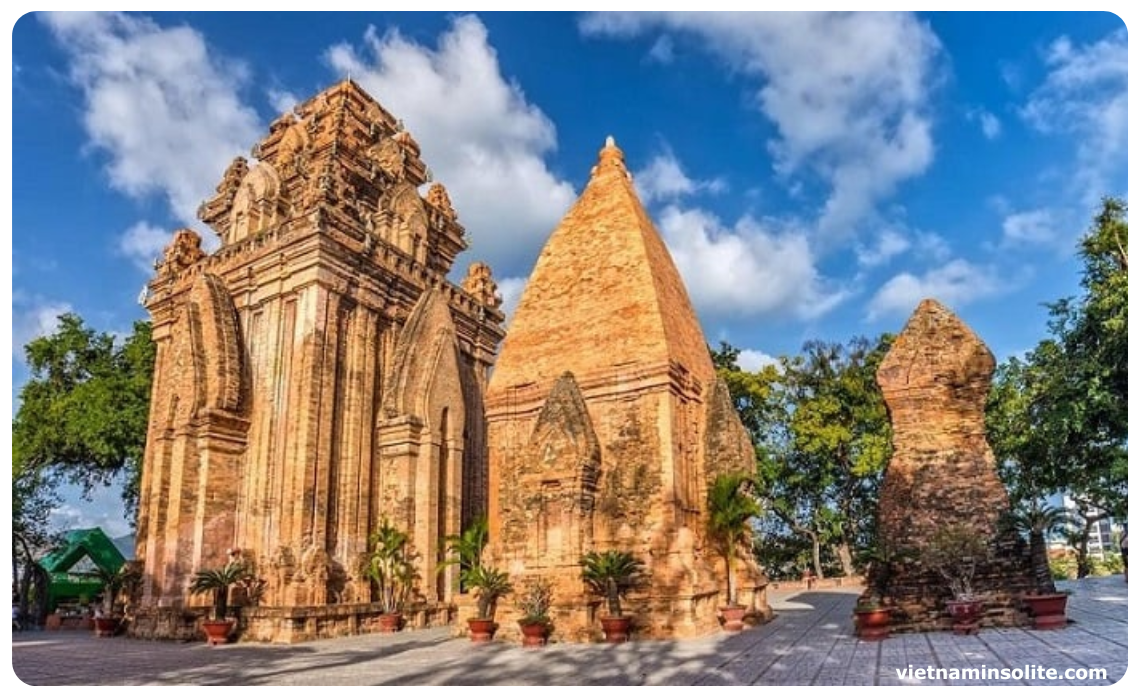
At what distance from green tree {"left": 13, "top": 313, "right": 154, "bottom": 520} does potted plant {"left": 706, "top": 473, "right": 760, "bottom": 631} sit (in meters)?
19.3

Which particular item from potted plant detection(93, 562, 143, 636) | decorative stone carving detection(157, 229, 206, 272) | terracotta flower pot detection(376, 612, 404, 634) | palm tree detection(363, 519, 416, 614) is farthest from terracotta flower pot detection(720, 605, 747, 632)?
decorative stone carving detection(157, 229, 206, 272)

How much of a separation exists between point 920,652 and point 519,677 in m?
4.29

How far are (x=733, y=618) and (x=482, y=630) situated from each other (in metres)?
3.83

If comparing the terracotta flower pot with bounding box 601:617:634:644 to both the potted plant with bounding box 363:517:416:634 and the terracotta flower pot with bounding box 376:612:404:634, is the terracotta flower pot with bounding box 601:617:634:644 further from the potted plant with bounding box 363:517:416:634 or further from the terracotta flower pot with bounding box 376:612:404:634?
the potted plant with bounding box 363:517:416:634

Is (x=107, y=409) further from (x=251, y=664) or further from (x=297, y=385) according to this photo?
(x=251, y=664)

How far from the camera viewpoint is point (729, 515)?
13.9 meters

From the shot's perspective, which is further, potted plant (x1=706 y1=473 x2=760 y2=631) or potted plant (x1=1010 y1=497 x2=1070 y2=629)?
potted plant (x1=706 y1=473 x2=760 y2=631)

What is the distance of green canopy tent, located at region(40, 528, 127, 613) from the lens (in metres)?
23.0

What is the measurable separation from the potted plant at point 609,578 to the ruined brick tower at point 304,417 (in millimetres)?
5824

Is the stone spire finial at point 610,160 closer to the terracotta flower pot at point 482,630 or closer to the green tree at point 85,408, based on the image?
the terracotta flower pot at point 482,630

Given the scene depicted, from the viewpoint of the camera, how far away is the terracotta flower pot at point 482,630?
42.0 feet

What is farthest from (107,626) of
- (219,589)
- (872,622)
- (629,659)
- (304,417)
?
(872,622)

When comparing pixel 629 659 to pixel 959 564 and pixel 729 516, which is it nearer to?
pixel 729 516

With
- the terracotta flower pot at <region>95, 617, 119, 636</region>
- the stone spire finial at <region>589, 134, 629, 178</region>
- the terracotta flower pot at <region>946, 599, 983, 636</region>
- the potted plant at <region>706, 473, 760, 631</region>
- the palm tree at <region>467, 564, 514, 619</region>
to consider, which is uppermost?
the stone spire finial at <region>589, 134, 629, 178</region>
